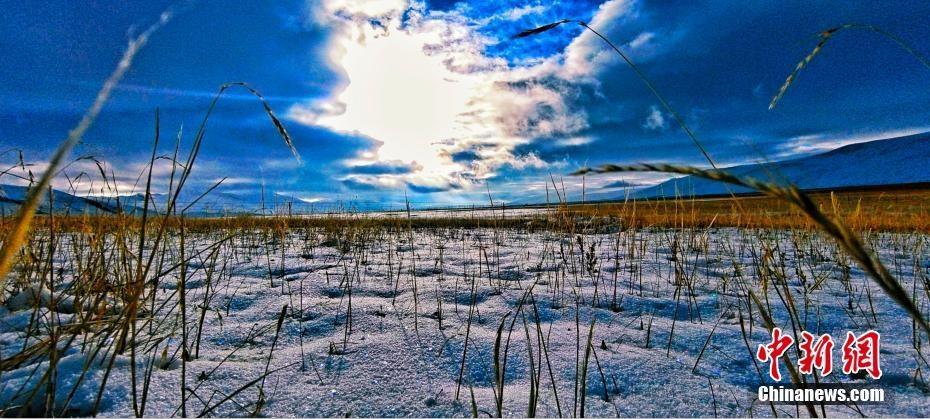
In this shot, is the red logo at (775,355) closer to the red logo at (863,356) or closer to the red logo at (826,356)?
the red logo at (826,356)

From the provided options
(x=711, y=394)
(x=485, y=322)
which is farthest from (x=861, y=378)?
(x=485, y=322)

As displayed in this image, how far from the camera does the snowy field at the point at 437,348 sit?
1286 mm

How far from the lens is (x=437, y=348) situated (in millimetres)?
1739

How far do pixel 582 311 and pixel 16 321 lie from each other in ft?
8.91

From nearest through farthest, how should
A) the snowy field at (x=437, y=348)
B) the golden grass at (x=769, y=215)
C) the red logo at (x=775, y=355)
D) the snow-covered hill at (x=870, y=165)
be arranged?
the snowy field at (x=437, y=348)
the red logo at (x=775, y=355)
the golden grass at (x=769, y=215)
the snow-covered hill at (x=870, y=165)

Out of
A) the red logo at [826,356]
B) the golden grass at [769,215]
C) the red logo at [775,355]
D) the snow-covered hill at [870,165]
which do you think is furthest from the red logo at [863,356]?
the snow-covered hill at [870,165]

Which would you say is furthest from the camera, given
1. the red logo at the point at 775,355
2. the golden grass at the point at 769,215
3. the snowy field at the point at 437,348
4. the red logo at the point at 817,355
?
the golden grass at the point at 769,215

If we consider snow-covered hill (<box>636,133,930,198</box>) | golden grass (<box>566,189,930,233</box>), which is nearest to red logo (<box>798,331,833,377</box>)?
golden grass (<box>566,189,930,233</box>)

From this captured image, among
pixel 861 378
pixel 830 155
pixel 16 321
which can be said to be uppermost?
pixel 830 155

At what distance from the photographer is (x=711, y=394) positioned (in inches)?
55.3

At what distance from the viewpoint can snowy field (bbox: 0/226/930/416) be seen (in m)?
1.29

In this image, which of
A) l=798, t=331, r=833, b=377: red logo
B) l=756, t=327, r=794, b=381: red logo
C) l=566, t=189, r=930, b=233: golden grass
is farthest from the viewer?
l=566, t=189, r=930, b=233: golden grass

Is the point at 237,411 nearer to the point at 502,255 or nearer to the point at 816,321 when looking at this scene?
the point at 816,321

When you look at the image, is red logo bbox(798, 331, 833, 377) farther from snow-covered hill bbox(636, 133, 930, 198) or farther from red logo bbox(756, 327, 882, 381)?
snow-covered hill bbox(636, 133, 930, 198)
